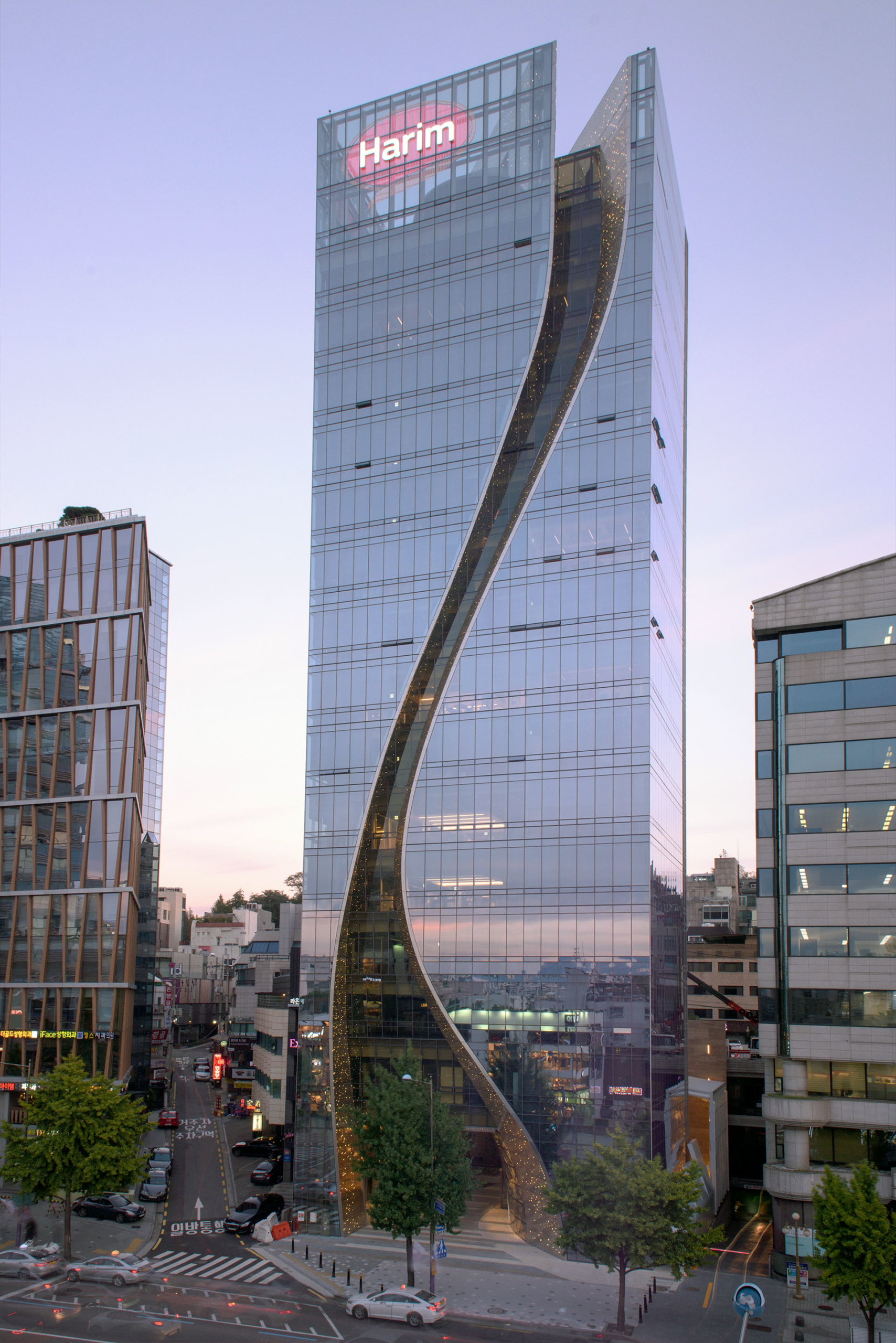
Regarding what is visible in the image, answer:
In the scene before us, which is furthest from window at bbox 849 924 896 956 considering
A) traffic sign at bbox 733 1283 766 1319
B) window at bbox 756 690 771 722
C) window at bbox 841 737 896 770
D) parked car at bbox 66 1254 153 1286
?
parked car at bbox 66 1254 153 1286

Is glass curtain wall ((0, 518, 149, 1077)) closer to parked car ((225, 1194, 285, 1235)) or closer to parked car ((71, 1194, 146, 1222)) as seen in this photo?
parked car ((71, 1194, 146, 1222))

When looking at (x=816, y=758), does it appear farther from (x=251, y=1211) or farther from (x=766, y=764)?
(x=251, y=1211)

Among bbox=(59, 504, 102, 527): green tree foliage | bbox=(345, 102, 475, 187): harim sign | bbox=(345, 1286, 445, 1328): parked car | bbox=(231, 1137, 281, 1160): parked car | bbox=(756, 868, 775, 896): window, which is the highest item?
bbox=(345, 102, 475, 187): harim sign

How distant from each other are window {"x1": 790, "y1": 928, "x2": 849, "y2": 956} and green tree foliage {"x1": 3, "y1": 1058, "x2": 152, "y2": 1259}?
120 feet

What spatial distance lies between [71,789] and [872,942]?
60503 mm

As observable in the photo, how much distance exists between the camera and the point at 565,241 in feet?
235

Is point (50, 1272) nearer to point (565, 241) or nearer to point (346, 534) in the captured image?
point (346, 534)

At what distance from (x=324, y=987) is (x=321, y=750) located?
15.0 meters

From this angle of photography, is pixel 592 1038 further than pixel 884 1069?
Yes

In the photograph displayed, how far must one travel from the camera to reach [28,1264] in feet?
173

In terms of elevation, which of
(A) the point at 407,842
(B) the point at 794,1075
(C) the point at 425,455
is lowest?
(B) the point at 794,1075

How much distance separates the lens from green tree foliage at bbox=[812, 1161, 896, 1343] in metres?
41.0

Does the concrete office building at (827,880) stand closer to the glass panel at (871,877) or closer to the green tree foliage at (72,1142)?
the glass panel at (871,877)

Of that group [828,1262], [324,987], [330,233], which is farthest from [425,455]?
[828,1262]
